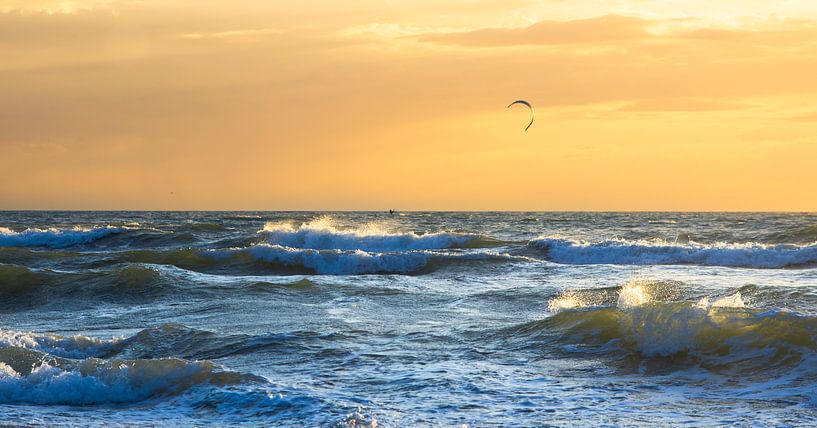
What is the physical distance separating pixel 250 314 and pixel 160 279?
6.01m

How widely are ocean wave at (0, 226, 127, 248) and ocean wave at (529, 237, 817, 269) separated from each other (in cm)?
2060

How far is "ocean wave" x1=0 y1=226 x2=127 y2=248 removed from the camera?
39094 millimetres

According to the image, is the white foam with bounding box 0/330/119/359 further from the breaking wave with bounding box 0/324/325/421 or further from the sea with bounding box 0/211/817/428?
the breaking wave with bounding box 0/324/325/421

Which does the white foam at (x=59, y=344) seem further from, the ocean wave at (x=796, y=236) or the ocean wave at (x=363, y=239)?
the ocean wave at (x=796, y=236)

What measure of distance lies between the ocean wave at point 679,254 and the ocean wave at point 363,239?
479cm

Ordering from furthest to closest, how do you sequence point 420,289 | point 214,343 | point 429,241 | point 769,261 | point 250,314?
1. point 429,241
2. point 769,261
3. point 420,289
4. point 250,314
5. point 214,343

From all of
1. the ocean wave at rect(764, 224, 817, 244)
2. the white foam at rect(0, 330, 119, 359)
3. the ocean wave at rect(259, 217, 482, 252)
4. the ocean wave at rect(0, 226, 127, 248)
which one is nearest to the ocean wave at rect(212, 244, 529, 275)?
the ocean wave at rect(259, 217, 482, 252)

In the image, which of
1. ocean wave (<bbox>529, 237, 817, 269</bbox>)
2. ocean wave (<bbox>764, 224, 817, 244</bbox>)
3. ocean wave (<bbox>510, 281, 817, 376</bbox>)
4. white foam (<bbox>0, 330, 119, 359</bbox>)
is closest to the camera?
ocean wave (<bbox>510, 281, 817, 376</bbox>)

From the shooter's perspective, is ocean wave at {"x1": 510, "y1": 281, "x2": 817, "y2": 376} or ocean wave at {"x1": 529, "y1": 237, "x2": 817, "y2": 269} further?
ocean wave at {"x1": 529, "y1": 237, "x2": 817, "y2": 269}

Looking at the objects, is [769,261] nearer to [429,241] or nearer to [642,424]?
[429,241]

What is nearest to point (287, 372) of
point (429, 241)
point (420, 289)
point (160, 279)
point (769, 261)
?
point (420, 289)

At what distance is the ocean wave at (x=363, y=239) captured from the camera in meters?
35.2

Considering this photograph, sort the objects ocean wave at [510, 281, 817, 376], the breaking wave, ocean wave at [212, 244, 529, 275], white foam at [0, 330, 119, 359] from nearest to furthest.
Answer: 1. the breaking wave
2. ocean wave at [510, 281, 817, 376]
3. white foam at [0, 330, 119, 359]
4. ocean wave at [212, 244, 529, 275]

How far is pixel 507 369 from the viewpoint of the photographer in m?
9.67
